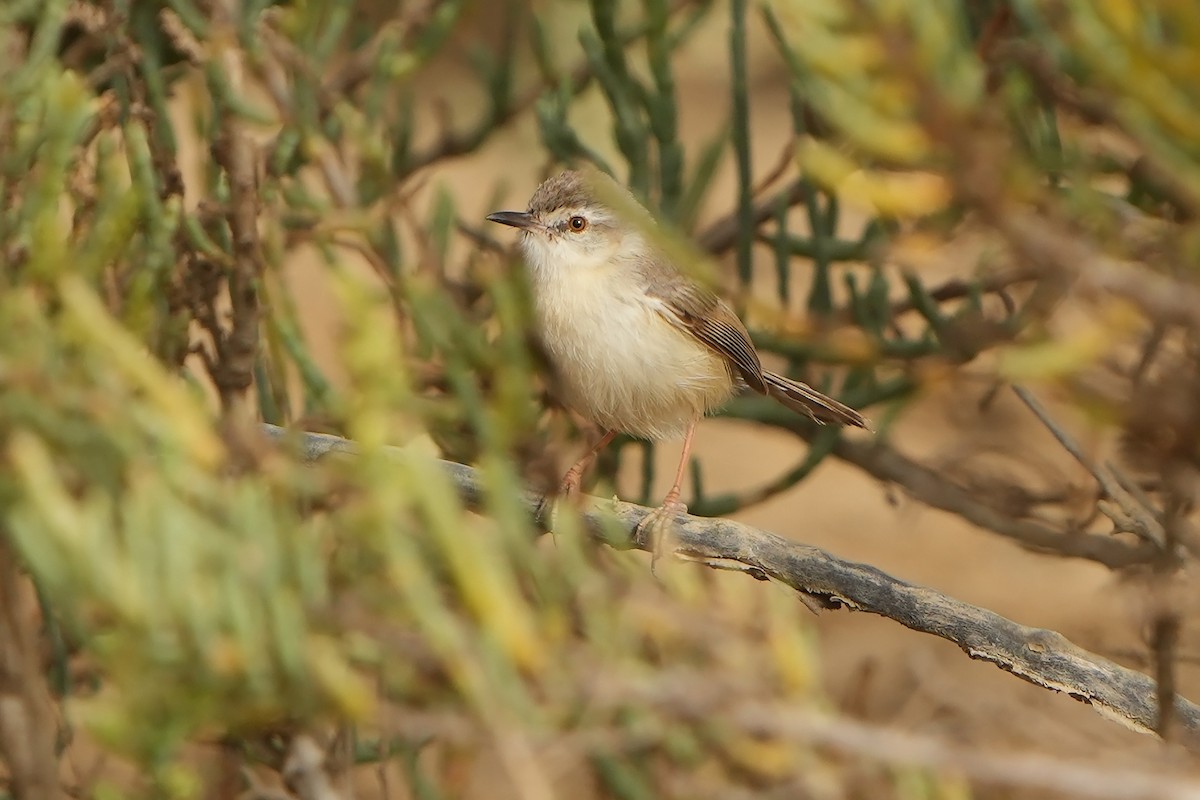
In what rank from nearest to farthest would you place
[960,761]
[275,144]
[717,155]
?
[960,761]
[275,144]
[717,155]

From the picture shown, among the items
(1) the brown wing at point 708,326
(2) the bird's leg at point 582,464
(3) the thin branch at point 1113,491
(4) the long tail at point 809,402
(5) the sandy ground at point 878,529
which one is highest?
(3) the thin branch at point 1113,491

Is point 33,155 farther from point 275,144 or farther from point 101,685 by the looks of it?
point 101,685

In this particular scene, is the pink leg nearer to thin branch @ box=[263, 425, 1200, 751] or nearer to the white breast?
the white breast

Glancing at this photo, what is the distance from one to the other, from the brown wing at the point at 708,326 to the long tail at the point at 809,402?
0.14 feet

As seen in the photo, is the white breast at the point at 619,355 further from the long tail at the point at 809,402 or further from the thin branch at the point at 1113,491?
the thin branch at the point at 1113,491

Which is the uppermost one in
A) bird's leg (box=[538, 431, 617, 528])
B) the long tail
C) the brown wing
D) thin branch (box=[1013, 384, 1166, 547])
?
thin branch (box=[1013, 384, 1166, 547])

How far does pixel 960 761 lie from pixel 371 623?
984mm

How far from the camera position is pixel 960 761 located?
149 centimetres

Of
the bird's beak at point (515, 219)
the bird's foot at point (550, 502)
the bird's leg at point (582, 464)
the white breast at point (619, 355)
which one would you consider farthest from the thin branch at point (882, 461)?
the bird's beak at point (515, 219)

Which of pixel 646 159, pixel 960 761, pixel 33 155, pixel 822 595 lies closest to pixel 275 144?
pixel 33 155

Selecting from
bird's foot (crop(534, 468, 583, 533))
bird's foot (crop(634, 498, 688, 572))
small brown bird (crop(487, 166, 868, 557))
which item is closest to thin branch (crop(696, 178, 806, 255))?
small brown bird (crop(487, 166, 868, 557))

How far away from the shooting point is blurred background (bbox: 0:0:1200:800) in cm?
162

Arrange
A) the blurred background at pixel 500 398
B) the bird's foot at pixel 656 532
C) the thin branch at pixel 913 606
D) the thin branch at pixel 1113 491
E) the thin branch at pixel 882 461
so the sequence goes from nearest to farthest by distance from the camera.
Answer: the blurred background at pixel 500 398
the thin branch at pixel 913 606
the thin branch at pixel 1113 491
the bird's foot at pixel 656 532
the thin branch at pixel 882 461

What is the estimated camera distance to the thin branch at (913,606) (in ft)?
8.84
